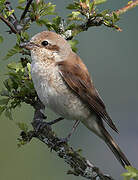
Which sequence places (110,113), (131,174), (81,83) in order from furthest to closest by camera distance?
(110,113) < (81,83) < (131,174)

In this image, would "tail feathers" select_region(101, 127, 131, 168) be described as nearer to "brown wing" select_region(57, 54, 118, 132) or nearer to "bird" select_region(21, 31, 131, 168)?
"bird" select_region(21, 31, 131, 168)

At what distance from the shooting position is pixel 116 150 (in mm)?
4961

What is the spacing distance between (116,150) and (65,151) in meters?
0.94

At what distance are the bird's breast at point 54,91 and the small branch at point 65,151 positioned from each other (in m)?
0.16

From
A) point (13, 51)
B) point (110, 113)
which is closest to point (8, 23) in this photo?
point (13, 51)

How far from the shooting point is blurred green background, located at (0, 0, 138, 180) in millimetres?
11406

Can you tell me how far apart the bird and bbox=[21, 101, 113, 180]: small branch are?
21 centimetres

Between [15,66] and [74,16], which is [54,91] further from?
[74,16]

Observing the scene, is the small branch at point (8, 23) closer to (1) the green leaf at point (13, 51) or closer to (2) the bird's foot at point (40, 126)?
(1) the green leaf at point (13, 51)

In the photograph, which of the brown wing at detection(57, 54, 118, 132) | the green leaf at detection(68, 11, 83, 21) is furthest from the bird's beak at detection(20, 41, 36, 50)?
the green leaf at detection(68, 11, 83, 21)

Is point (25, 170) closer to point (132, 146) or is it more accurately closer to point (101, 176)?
point (132, 146)

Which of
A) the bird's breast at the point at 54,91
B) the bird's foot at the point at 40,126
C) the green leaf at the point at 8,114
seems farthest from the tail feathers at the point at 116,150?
the green leaf at the point at 8,114

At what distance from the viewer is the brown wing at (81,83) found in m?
4.89

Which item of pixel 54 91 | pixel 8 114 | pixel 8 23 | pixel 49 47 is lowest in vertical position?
pixel 8 114
